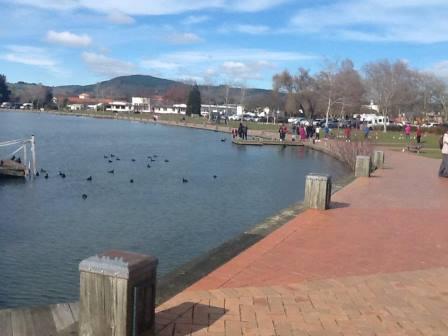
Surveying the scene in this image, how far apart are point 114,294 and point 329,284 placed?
9.56ft

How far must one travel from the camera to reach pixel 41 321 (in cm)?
478

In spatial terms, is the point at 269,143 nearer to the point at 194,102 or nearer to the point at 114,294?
the point at 114,294

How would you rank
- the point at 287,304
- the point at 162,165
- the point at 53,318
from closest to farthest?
the point at 53,318, the point at 287,304, the point at 162,165

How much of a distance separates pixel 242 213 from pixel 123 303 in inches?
445

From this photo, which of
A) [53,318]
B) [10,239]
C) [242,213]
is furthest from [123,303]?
[242,213]

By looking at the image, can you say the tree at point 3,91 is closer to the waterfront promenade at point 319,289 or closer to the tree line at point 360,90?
the tree line at point 360,90

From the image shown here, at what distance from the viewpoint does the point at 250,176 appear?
24562mm

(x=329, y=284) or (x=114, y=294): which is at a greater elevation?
(x=114, y=294)

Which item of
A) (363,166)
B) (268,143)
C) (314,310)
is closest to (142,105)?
(268,143)

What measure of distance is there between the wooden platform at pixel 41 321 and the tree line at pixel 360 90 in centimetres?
6524

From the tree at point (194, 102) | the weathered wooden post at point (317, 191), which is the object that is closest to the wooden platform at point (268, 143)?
the weathered wooden post at point (317, 191)

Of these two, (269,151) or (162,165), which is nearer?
(162,165)

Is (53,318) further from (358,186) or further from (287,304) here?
(358,186)

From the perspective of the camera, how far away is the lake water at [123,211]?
1005cm
